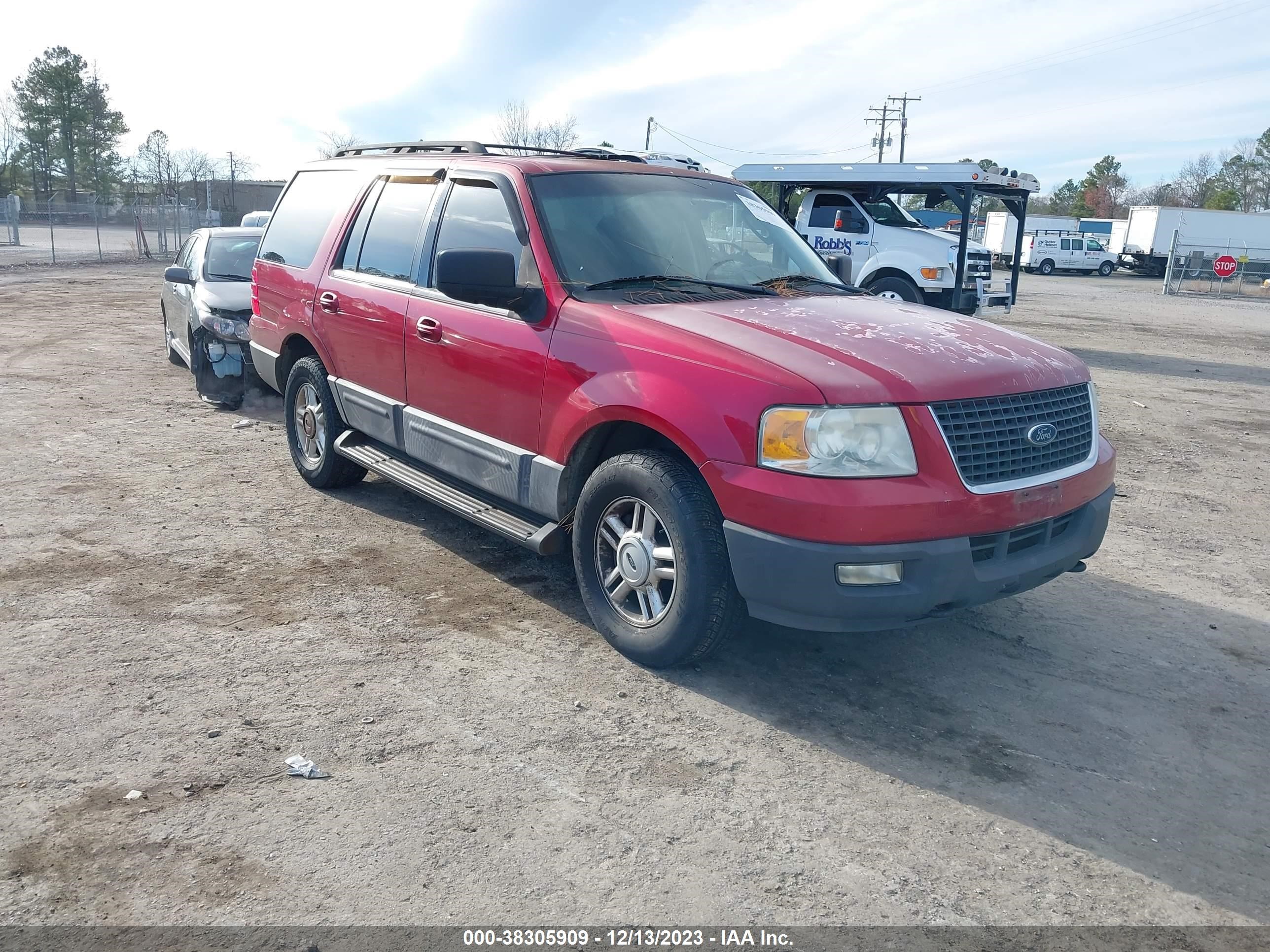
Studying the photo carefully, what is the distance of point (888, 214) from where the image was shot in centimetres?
1642

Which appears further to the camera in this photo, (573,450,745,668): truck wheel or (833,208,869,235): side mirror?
(833,208,869,235): side mirror

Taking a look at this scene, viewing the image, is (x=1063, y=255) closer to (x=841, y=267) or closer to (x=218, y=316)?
(x=218, y=316)

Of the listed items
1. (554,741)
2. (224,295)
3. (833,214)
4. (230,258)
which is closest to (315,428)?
(554,741)

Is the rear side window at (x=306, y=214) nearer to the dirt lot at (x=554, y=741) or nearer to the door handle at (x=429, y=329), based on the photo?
the door handle at (x=429, y=329)

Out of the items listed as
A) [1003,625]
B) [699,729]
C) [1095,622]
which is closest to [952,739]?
[699,729]

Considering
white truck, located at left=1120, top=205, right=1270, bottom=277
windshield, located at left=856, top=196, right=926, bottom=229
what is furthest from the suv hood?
white truck, located at left=1120, top=205, right=1270, bottom=277

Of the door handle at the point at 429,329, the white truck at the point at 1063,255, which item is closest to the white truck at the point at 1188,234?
the white truck at the point at 1063,255

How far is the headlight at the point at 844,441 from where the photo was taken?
358cm

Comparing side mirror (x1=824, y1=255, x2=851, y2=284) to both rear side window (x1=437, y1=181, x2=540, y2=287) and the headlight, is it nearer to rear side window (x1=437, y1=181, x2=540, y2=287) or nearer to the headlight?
rear side window (x1=437, y1=181, x2=540, y2=287)

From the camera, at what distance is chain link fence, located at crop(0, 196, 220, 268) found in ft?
114

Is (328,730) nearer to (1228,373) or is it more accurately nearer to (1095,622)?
(1095,622)

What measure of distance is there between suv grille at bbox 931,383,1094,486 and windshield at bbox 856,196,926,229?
12832 millimetres

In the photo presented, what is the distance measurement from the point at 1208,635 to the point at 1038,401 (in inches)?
70.2

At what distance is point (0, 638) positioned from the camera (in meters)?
4.34
